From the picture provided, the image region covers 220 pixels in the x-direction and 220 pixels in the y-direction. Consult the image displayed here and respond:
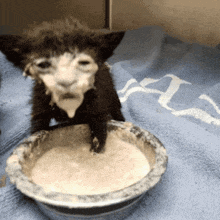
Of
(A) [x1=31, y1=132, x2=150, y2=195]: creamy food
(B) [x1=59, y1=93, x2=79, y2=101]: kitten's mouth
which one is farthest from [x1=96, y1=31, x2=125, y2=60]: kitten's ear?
(A) [x1=31, y1=132, x2=150, y2=195]: creamy food

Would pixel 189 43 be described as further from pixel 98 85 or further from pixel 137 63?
pixel 98 85

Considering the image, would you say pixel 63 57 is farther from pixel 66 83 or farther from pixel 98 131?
pixel 98 131

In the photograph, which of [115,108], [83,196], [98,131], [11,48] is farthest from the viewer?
[115,108]

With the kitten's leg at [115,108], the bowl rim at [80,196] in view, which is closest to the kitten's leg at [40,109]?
the bowl rim at [80,196]

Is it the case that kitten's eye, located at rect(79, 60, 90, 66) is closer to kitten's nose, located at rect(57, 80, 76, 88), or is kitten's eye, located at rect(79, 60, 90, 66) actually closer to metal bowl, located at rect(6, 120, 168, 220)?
kitten's nose, located at rect(57, 80, 76, 88)

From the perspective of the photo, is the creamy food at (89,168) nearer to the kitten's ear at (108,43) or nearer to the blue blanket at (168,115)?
the blue blanket at (168,115)

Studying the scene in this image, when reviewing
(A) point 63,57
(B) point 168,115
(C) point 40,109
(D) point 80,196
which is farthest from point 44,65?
(B) point 168,115

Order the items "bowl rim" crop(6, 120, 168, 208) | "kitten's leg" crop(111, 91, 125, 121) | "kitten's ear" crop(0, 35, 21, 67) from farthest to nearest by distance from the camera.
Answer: "kitten's leg" crop(111, 91, 125, 121) < "kitten's ear" crop(0, 35, 21, 67) < "bowl rim" crop(6, 120, 168, 208)
